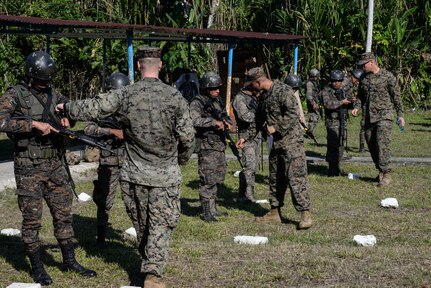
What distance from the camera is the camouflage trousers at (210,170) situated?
10.2 metres

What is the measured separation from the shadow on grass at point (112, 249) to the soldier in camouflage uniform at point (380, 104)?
5006 mm

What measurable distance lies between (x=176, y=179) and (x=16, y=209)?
5.36 m

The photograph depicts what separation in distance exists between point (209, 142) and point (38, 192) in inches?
141

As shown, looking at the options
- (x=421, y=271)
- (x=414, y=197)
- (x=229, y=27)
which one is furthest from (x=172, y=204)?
(x=229, y=27)

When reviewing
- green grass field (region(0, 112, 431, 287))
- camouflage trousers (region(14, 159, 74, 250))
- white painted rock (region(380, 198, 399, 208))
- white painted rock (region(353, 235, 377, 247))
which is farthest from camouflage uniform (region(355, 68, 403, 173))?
camouflage trousers (region(14, 159, 74, 250))

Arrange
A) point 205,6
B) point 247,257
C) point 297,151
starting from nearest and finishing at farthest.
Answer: point 247,257 < point 297,151 < point 205,6

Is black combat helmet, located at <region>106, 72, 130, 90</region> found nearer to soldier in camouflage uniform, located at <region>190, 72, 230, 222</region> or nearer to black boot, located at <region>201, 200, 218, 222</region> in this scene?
soldier in camouflage uniform, located at <region>190, 72, 230, 222</region>

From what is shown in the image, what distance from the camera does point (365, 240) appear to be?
8703 mm

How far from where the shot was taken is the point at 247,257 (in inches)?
315

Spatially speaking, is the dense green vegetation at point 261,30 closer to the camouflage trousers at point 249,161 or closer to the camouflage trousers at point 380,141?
the camouflage trousers at point 380,141

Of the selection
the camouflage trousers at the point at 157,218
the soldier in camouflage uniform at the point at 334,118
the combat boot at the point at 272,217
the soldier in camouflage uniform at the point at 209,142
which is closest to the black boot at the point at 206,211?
the soldier in camouflage uniform at the point at 209,142

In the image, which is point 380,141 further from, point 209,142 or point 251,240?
point 251,240

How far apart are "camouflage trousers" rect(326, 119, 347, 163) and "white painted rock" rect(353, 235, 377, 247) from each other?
5.32 m

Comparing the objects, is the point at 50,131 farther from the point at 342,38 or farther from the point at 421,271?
the point at 342,38
